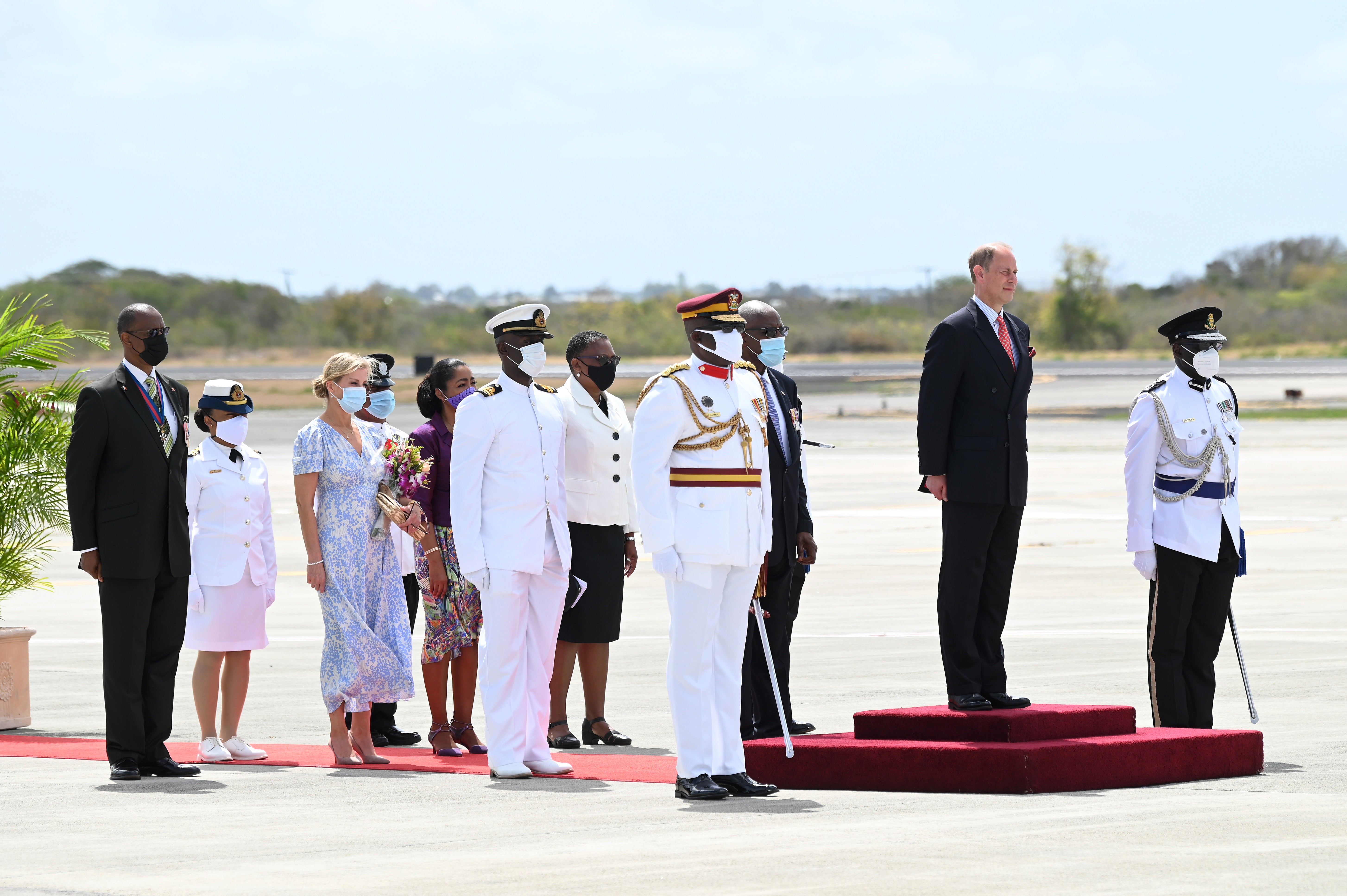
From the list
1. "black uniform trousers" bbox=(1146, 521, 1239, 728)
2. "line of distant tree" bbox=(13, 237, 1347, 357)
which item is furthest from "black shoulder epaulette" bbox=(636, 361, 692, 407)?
"line of distant tree" bbox=(13, 237, 1347, 357)

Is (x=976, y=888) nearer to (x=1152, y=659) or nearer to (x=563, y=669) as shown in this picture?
(x=1152, y=659)

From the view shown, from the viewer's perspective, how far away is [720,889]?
20.1ft

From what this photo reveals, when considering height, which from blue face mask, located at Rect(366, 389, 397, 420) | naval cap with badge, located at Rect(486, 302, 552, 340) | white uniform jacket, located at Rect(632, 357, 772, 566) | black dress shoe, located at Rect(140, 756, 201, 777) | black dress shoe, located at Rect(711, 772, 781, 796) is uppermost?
naval cap with badge, located at Rect(486, 302, 552, 340)

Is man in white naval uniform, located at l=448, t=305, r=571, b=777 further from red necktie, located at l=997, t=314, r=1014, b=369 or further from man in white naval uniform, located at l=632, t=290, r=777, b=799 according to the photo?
red necktie, located at l=997, t=314, r=1014, b=369

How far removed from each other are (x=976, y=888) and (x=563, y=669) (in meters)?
4.99

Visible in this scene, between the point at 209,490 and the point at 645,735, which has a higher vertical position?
the point at 209,490

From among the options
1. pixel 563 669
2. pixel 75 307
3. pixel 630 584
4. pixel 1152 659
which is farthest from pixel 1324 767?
pixel 75 307

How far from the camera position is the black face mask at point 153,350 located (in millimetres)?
9438

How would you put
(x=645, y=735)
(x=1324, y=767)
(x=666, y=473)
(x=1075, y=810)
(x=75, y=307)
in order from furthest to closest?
(x=75, y=307), (x=645, y=735), (x=1324, y=767), (x=666, y=473), (x=1075, y=810)

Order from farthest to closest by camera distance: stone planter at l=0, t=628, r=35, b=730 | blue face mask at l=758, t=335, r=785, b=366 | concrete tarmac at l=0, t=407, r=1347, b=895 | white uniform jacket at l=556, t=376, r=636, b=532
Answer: stone planter at l=0, t=628, r=35, b=730
white uniform jacket at l=556, t=376, r=636, b=532
blue face mask at l=758, t=335, r=785, b=366
concrete tarmac at l=0, t=407, r=1347, b=895

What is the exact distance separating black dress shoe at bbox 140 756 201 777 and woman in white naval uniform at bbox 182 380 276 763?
0.36 m

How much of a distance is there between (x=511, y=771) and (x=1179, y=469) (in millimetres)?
3851

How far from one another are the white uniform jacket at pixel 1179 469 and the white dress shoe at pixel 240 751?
186 inches

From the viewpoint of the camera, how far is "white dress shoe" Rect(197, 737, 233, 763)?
976 cm
